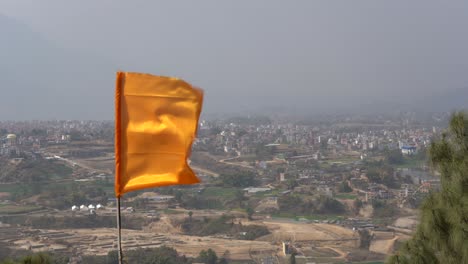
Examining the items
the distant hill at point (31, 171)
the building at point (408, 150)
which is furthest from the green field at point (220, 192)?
the building at point (408, 150)

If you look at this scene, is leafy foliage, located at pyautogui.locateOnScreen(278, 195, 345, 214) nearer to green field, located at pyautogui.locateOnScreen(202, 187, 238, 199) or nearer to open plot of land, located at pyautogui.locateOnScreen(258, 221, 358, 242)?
open plot of land, located at pyautogui.locateOnScreen(258, 221, 358, 242)

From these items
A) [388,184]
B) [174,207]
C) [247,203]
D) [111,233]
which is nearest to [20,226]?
[111,233]

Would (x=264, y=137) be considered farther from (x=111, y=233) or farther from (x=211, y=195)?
(x=111, y=233)

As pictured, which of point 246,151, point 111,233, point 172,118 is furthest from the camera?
point 246,151

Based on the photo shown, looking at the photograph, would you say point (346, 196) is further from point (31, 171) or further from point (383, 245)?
point (31, 171)

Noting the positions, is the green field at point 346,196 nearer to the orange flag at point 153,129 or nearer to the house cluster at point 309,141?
the house cluster at point 309,141

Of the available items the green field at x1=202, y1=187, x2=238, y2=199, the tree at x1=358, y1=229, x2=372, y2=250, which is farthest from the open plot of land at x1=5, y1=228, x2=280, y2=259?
the green field at x1=202, y1=187, x2=238, y2=199
